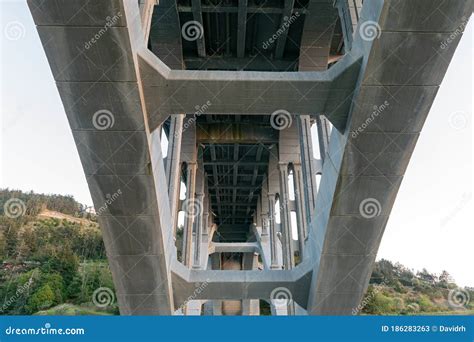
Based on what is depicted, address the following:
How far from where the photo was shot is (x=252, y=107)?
26.4 ft

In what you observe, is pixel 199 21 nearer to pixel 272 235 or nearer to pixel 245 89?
pixel 245 89

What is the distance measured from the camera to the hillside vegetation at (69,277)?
183 feet

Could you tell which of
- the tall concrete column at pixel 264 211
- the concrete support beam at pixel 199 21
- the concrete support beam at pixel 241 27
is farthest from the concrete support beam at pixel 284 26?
the tall concrete column at pixel 264 211

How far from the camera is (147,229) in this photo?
9.43 metres

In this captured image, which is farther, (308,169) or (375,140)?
(308,169)

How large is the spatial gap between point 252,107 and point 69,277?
67390 millimetres

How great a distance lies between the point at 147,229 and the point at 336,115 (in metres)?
5.23

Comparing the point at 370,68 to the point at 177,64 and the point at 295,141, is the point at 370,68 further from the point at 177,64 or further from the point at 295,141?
the point at 295,141

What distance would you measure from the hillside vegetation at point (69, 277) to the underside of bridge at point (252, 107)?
41.6 m

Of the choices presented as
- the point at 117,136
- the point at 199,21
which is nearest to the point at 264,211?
the point at 199,21

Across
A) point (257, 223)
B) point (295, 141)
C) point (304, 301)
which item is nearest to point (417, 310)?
point (257, 223)

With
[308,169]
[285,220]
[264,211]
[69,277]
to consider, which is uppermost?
[69,277]

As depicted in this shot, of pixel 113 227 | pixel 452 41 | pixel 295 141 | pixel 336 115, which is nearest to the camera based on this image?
pixel 452 41

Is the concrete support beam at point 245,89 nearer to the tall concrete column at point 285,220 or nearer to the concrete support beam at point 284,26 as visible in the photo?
the concrete support beam at point 284,26
